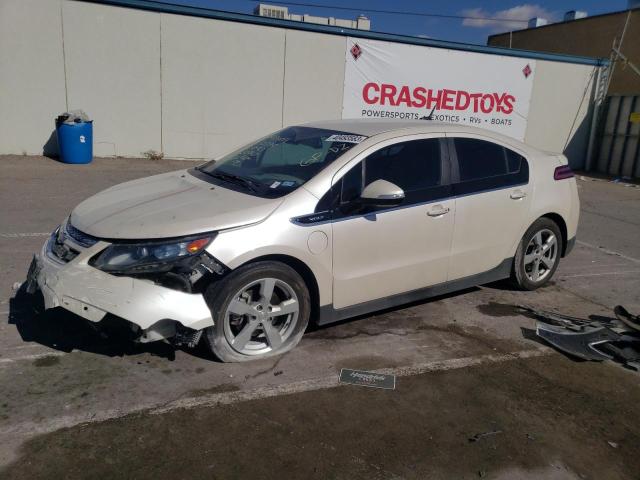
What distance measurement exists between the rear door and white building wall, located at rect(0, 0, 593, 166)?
376 inches

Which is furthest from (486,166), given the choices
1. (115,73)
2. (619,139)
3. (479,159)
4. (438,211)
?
(619,139)

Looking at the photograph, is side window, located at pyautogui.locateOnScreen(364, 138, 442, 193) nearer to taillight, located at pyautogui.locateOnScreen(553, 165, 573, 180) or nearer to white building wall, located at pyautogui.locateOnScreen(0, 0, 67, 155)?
taillight, located at pyautogui.locateOnScreen(553, 165, 573, 180)

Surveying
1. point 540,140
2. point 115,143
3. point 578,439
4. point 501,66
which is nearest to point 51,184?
point 115,143

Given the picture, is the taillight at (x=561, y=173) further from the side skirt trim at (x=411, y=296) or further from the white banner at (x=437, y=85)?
the white banner at (x=437, y=85)

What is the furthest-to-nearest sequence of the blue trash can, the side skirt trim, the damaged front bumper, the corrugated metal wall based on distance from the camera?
the corrugated metal wall → the blue trash can → the side skirt trim → the damaged front bumper

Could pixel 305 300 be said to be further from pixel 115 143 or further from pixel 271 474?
pixel 115 143

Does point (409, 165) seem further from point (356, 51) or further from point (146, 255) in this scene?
point (356, 51)

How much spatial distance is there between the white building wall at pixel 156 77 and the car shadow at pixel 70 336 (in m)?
9.06

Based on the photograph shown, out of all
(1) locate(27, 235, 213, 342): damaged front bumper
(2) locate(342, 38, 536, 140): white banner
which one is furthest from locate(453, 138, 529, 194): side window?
(2) locate(342, 38, 536, 140): white banner

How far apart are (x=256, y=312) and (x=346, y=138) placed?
1.58 metres

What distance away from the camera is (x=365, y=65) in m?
14.4

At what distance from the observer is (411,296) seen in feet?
14.8

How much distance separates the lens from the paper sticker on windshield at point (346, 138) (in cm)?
431

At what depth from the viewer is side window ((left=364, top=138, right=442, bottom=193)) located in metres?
4.22
